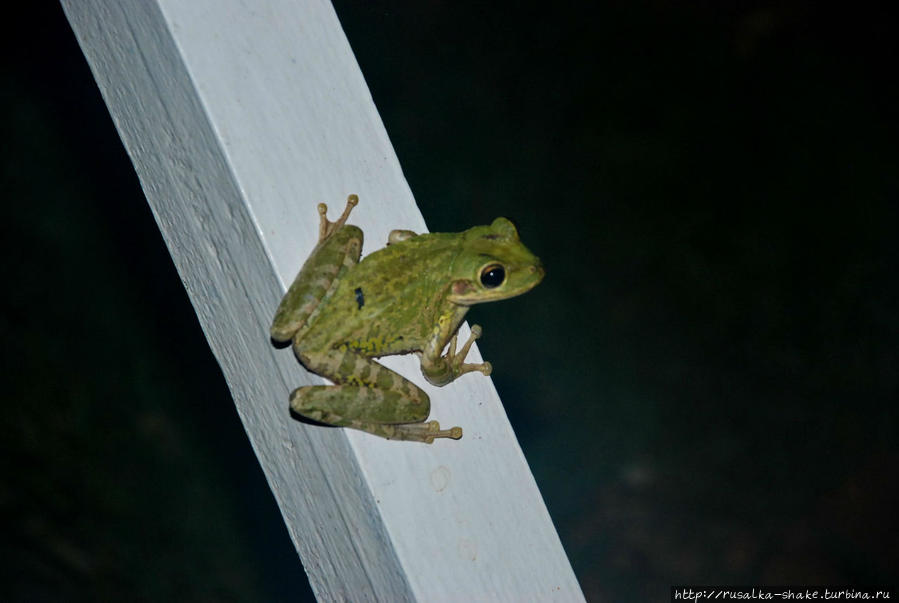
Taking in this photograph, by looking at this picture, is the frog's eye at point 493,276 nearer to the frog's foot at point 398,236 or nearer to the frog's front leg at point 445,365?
the frog's front leg at point 445,365

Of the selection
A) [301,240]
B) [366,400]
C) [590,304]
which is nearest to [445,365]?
[366,400]

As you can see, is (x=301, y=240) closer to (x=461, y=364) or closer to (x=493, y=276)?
(x=461, y=364)

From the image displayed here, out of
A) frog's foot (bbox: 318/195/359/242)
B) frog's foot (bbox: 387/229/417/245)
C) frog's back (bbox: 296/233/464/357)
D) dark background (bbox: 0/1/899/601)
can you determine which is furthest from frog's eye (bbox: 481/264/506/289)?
dark background (bbox: 0/1/899/601)

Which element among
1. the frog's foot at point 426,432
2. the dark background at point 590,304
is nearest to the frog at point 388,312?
the frog's foot at point 426,432

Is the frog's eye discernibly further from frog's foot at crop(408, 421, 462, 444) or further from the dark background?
the dark background

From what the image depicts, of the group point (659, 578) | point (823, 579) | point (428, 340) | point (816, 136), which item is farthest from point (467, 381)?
point (816, 136)

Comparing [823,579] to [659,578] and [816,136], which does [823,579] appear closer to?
[659,578]

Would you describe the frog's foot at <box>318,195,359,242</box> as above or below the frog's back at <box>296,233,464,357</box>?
above
